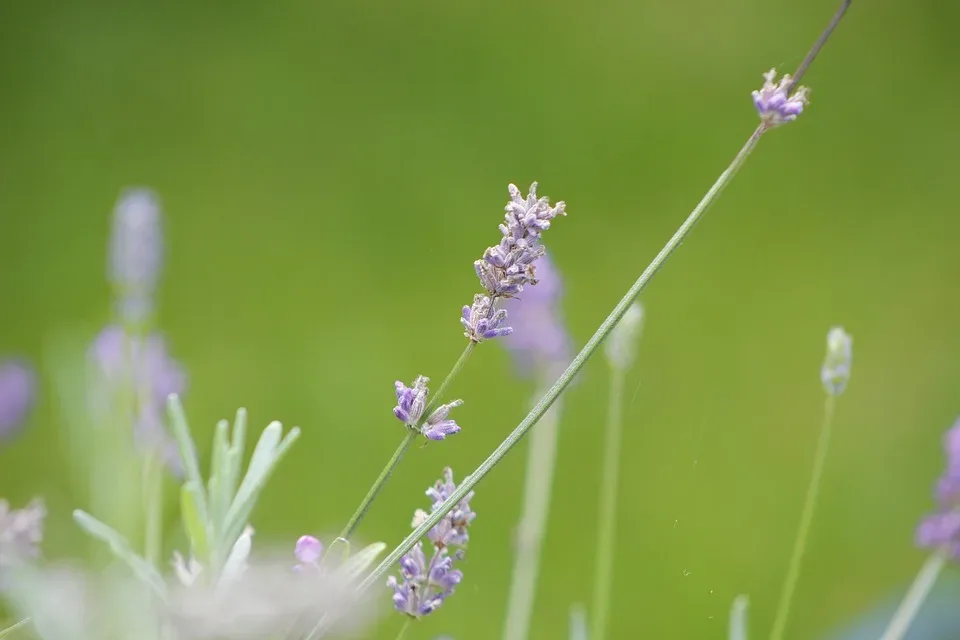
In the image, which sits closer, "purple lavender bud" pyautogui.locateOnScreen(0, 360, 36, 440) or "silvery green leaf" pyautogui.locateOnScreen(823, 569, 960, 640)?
"purple lavender bud" pyautogui.locateOnScreen(0, 360, 36, 440)

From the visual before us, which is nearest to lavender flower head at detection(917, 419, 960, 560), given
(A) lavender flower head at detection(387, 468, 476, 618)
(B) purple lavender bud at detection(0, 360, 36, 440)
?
(A) lavender flower head at detection(387, 468, 476, 618)

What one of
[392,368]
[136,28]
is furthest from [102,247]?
[392,368]

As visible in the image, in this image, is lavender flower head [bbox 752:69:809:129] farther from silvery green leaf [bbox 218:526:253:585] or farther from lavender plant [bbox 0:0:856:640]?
silvery green leaf [bbox 218:526:253:585]

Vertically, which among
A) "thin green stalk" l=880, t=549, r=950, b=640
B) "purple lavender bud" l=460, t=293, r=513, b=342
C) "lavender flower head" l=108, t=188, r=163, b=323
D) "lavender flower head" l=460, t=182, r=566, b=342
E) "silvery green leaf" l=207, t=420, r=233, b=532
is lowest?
"silvery green leaf" l=207, t=420, r=233, b=532

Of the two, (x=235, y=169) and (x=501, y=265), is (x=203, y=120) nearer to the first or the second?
(x=235, y=169)

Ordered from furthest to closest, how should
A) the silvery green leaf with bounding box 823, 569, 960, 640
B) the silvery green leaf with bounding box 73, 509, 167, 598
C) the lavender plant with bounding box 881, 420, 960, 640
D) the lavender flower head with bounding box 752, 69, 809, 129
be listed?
the silvery green leaf with bounding box 823, 569, 960, 640 → the lavender plant with bounding box 881, 420, 960, 640 → the lavender flower head with bounding box 752, 69, 809, 129 → the silvery green leaf with bounding box 73, 509, 167, 598
